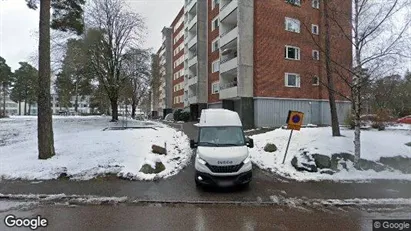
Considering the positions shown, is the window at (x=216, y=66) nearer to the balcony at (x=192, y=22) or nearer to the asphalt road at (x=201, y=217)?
the balcony at (x=192, y=22)

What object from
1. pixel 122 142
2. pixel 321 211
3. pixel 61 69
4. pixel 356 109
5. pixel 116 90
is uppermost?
pixel 61 69

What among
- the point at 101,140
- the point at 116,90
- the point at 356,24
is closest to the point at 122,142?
the point at 101,140

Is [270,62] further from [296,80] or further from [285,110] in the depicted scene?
[285,110]

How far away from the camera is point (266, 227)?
5484 millimetres

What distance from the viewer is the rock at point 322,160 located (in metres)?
10.7

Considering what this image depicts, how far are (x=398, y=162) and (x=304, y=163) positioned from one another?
3.84 m

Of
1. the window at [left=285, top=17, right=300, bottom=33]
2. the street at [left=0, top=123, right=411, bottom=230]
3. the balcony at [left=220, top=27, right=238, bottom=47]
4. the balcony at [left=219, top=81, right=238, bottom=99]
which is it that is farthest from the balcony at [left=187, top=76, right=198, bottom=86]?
the street at [left=0, top=123, right=411, bottom=230]

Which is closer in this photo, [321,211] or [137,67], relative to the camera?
[321,211]

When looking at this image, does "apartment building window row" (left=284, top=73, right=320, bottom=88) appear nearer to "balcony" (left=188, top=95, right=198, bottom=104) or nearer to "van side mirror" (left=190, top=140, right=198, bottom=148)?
"balcony" (left=188, top=95, right=198, bottom=104)

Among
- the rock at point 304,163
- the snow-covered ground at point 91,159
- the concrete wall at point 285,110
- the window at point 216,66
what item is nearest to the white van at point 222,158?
the snow-covered ground at point 91,159

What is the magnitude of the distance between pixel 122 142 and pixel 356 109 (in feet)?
34.1

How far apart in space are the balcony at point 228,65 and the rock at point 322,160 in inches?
683

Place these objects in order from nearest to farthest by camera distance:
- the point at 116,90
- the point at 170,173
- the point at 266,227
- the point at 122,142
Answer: the point at 266,227
the point at 170,173
the point at 122,142
the point at 116,90

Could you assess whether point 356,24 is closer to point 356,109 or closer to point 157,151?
point 356,109
